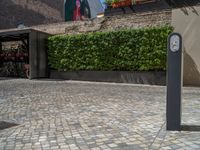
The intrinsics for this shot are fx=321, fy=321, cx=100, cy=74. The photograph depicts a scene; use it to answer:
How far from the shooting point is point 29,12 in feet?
101

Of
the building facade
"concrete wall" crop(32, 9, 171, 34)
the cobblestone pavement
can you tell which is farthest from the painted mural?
the cobblestone pavement

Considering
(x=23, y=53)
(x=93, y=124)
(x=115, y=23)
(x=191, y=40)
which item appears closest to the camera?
(x=93, y=124)

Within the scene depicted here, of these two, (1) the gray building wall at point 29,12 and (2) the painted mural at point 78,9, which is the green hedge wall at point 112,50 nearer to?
(1) the gray building wall at point 29,12

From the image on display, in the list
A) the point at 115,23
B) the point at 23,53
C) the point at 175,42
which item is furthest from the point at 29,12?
the point at 175,42

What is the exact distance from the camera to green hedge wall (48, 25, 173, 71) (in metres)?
15.7

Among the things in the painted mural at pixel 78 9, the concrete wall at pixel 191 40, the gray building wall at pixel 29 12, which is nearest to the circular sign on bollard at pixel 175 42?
the concrete wall at pixel 191 40

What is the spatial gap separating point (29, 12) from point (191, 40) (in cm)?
1936

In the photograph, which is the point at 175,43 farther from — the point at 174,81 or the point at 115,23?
the point at 115,23

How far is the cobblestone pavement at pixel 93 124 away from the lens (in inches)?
206

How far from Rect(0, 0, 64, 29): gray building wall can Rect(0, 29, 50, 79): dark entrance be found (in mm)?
5327

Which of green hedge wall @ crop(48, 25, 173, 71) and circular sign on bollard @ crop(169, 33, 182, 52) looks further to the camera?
green hedge wall @ crop(48, 25, 173, 71)

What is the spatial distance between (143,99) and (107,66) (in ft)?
24.7

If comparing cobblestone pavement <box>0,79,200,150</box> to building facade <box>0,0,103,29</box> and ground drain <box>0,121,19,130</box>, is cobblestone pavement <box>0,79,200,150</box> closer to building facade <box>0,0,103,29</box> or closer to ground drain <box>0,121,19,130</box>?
ground drain <box>0,121,19,130</box>

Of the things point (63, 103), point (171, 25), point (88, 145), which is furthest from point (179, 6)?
point (88, 145)
